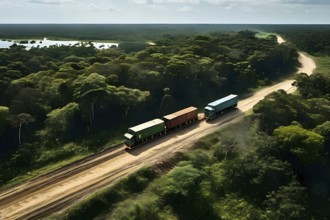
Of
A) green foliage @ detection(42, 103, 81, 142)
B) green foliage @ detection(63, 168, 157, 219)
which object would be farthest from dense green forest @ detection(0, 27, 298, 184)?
green foliage @ detection(63, 168, 157, 219)

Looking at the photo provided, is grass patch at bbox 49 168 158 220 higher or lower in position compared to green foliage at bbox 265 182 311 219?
higher

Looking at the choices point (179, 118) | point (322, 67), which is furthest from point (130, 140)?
point (322, 67)

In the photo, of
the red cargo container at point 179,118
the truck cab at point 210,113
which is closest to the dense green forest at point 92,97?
the red cargo container at point 179,118

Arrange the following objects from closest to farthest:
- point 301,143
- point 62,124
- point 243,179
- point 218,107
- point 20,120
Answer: point 243,179
point 301,143
point 20,120
point 62,124
point 218,107

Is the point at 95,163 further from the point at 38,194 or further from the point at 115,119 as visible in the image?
the point at 115,119

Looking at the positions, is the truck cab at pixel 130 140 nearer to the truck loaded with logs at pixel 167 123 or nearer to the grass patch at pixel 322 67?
the truck loaded with logs at pixel 167 123

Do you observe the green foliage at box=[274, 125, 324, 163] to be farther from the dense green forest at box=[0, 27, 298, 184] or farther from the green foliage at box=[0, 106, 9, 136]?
the green foliage at box=[0, 106, 9, 136]

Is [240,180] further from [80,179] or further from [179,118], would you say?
[80,179]
